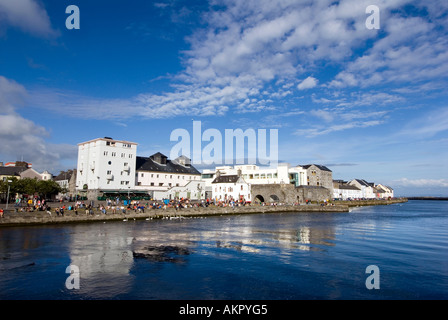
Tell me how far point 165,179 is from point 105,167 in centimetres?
1687

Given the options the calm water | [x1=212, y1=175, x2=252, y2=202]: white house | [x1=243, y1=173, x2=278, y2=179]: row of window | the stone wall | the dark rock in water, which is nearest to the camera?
the calm water

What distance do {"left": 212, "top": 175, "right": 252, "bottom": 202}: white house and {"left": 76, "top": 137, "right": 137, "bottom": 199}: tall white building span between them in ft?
85.4

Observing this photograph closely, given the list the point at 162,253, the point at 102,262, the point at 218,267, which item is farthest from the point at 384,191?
the point at 102,262

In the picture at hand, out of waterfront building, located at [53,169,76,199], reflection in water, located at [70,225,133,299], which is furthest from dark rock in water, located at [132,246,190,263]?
waterfront building, located at [53,169,76,199]

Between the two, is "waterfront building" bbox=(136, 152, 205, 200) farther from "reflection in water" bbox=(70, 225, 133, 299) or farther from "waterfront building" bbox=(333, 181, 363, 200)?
"waterfront building" bbox=(333, 181, 363, 200)

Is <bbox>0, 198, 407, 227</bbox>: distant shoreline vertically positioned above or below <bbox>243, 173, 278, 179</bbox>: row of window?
below

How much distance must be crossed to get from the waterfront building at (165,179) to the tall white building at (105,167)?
14.7 feet

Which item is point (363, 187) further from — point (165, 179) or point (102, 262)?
point (102, 262)

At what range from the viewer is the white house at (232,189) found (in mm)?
81375

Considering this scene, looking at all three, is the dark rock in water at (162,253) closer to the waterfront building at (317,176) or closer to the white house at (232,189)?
the white house at (232,189)

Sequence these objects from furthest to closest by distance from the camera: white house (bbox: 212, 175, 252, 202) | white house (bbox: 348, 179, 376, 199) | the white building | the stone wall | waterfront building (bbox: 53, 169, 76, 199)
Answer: white house (bbox: 348, 179, 376, 199) < the white building < the stone wall < white house (bbox: 212, 175, 252, 202) < waterfront building (bbox: 53, 169, 76, 199)

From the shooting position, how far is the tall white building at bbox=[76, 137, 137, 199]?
60.8 metres
